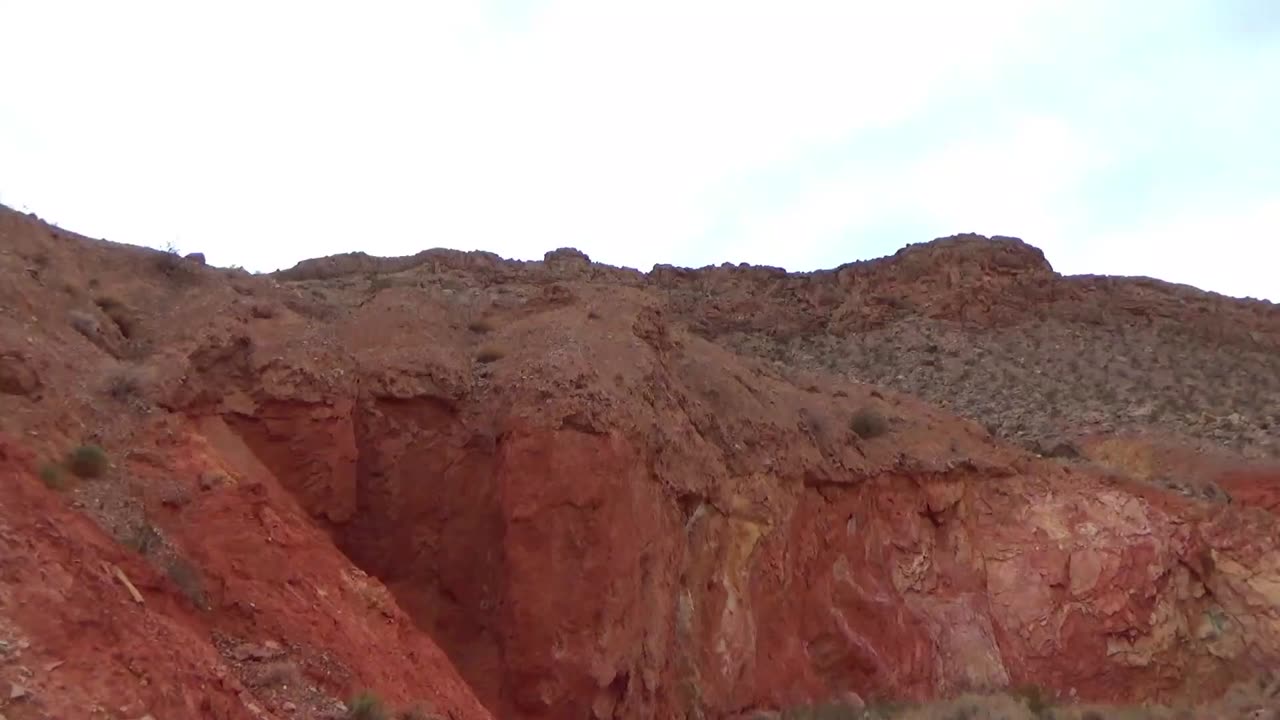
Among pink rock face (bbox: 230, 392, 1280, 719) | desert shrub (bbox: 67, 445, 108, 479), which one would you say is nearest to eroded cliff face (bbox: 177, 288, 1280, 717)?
pink rock face (bbox: 230, 392, 1280, 719)

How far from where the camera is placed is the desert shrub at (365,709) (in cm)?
1064

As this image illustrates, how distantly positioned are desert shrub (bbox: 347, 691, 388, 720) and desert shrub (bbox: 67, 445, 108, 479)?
293cm

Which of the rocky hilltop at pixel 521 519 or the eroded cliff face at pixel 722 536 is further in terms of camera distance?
the eroded cliff face at pixel 722 536

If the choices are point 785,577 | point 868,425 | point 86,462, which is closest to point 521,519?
point 86,462

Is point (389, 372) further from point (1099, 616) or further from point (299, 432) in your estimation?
point (1099, 616)

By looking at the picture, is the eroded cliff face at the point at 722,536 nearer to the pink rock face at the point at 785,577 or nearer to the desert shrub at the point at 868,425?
the pink rock face at the point at 785,577

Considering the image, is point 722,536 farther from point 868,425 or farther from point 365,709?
point 365,709

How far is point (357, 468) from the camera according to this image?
51.9 feet

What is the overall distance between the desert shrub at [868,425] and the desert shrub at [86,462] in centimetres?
1509

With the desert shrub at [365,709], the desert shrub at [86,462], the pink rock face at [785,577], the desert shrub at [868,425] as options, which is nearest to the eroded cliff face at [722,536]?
the pink rock face at [785,577]

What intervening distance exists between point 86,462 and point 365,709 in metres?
3.18

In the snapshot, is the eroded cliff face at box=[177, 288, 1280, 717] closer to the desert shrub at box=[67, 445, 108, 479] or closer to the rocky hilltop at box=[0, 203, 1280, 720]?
the rocky hilltop at box=[0, 203, 1280, 720]

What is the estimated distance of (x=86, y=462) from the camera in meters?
11.1

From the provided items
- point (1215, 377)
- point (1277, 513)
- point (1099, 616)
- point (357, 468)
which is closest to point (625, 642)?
point (357, 468)
